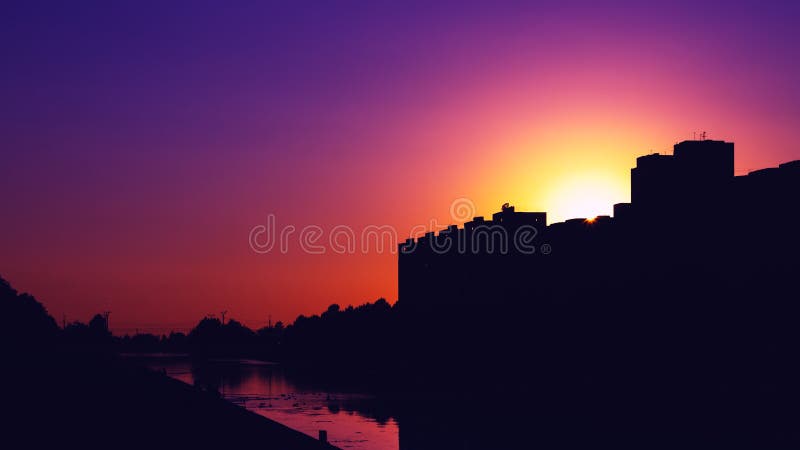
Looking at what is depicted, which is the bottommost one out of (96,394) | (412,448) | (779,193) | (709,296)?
(412,448)

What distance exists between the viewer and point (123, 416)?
37.3 metres

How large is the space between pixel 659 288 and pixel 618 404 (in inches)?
399

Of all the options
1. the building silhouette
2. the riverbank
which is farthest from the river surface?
the building silhouette

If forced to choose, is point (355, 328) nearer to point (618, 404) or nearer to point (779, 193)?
point (618, 404)

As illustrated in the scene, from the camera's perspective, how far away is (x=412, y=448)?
58531 millimetres

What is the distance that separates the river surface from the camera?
207 feet

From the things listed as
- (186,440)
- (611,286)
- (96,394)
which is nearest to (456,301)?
(611,286)

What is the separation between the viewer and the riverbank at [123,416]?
31797mm

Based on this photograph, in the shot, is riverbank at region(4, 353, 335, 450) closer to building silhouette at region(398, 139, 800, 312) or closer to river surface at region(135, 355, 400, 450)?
river surface at region(135, 355, 400, 450)

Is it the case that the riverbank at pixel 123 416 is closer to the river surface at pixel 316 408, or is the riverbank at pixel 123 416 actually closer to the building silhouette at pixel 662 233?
the river surface at pixel 316 408

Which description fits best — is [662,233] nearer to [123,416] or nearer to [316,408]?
[316,408]

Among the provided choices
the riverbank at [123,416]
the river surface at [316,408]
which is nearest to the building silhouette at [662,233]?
the river surface at [316,408]

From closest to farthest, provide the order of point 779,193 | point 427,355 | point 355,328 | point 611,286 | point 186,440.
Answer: point 186,440
point 779,193
point 611,286
point 427,355
point 355,328

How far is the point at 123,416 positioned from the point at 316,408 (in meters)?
43.8
